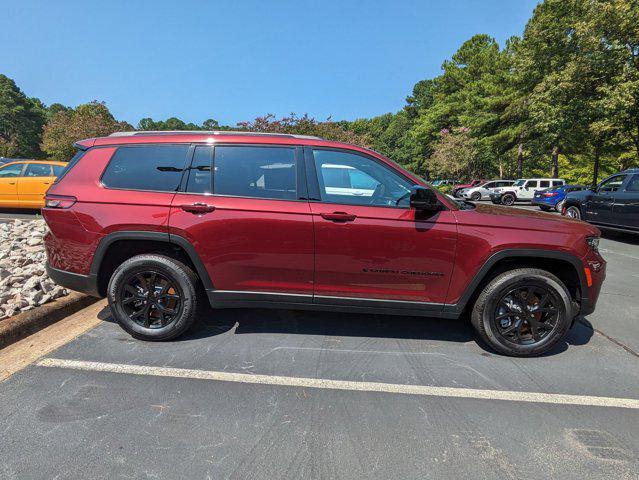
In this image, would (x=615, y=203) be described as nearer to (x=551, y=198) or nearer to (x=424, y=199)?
(x=424, y=199)

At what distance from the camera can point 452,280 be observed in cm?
317

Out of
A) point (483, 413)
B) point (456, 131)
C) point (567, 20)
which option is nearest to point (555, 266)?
point (483, 413)

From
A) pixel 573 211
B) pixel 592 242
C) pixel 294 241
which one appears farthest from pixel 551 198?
pixel 294 241

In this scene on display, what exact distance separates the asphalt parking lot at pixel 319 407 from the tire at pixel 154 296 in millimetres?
177

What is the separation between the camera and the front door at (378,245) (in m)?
3.10

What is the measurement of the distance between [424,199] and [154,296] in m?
2.57

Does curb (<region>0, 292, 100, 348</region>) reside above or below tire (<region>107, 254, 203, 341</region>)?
below

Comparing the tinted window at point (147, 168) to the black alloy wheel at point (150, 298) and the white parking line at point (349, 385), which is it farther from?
the white parking line at point (349, 385)

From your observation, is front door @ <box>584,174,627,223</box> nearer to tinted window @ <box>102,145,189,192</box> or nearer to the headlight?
the headlight

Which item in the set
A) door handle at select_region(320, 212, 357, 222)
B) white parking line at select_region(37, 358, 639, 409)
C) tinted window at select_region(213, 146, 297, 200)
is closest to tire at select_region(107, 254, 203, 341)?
white parking line at select_region(37, 358, 639, 409)

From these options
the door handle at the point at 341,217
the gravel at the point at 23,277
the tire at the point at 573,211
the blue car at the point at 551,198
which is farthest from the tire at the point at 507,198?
the gravel at the point at 23,277

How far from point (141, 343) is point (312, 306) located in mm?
1634

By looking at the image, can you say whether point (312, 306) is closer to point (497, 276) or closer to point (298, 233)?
point (298, 233)

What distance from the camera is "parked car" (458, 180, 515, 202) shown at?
89.6 ft
